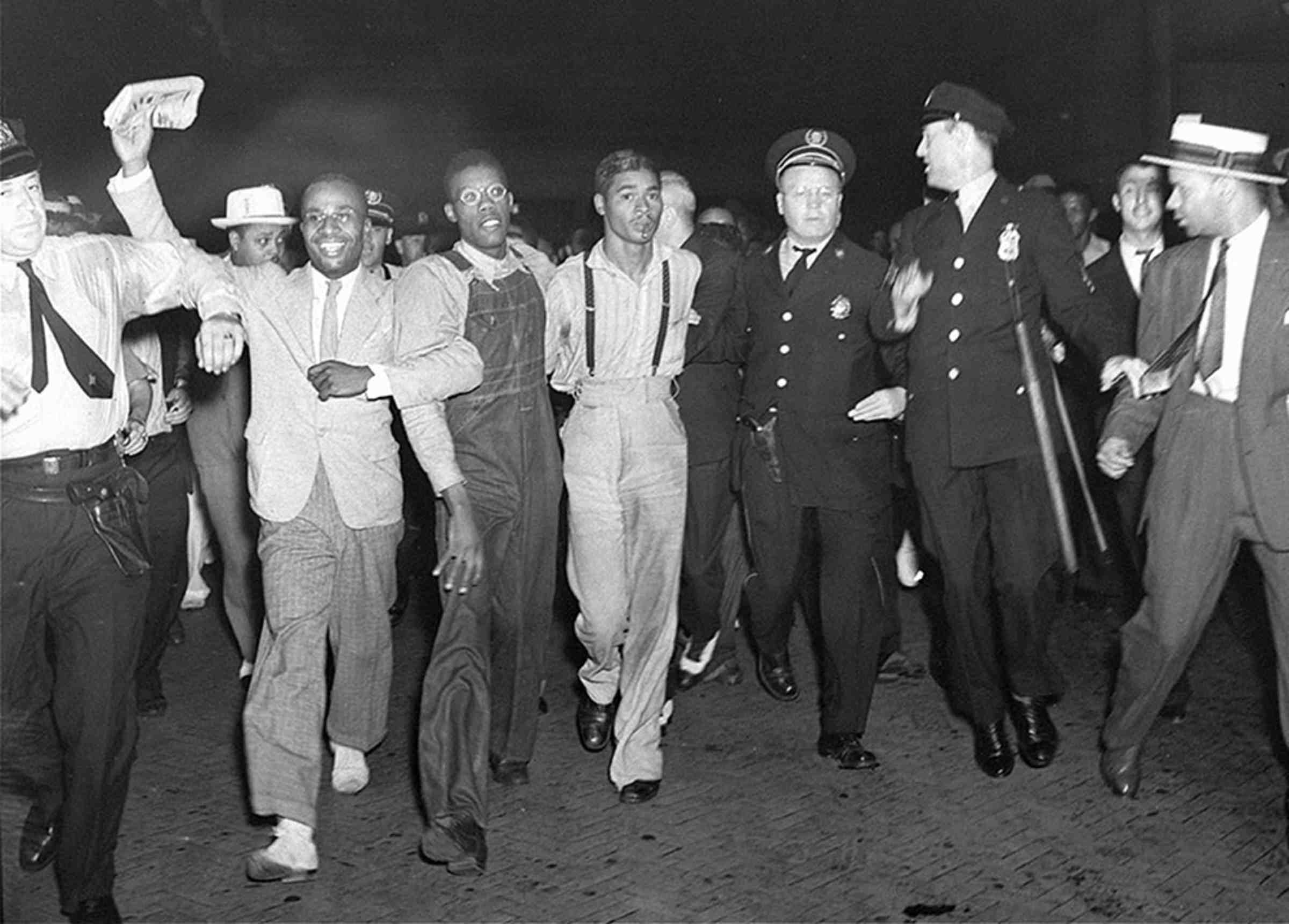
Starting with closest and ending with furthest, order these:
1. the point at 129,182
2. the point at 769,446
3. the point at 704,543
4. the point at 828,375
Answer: the point at 129,182
the point at 828,375
the point at 769,446
the point at 704,543

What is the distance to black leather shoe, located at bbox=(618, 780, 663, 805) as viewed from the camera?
18.1 feet

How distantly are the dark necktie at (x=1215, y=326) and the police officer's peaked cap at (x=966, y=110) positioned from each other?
98 centimetres

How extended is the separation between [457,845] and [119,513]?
4.85 feet

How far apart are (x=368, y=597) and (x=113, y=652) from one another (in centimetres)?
113

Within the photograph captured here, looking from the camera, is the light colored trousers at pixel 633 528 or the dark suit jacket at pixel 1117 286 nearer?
the light colored trousers at pixel 633 528

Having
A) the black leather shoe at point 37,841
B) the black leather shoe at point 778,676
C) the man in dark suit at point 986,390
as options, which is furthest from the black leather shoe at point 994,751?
the black leather shoe at point 37,841

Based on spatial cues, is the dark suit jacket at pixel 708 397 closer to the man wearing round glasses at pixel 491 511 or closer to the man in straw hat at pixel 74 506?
the man wearing round glasses at pixel 491 511

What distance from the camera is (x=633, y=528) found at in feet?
18.6

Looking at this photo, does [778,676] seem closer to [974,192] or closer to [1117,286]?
[974,192]

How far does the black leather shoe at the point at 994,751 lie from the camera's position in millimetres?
5664

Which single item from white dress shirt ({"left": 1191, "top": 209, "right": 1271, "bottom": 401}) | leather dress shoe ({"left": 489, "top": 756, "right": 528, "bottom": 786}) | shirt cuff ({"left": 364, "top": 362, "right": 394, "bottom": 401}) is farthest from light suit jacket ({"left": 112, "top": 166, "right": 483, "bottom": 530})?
white dress shirt ({"left": 1191, "top": 209, "right": 1271, "bottom": 401})

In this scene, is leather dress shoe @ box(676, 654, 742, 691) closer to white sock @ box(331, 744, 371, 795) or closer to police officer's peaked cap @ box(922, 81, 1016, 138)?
white sock @ box(331, 744, 371, 795)

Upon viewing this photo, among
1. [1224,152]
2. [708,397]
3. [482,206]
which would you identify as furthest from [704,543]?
[1224,152]

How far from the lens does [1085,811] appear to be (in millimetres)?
5285
